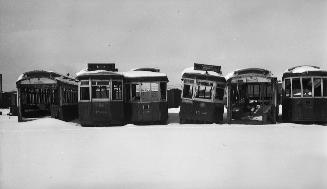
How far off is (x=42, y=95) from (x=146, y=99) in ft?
34.2

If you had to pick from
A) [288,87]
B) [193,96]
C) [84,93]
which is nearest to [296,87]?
[288,87]

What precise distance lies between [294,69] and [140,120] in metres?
8.76

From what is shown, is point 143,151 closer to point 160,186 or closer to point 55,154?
point 55,154

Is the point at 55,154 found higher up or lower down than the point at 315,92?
lower down

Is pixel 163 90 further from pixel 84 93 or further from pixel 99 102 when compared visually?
pixel 84 93

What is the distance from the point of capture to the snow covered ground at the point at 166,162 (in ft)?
22.7

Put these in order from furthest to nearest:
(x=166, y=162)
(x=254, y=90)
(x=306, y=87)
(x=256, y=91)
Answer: (x=256, y=91), (x=254, y=90), (x=306, y=87), (x=166, y=162)

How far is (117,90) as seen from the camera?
18781mm

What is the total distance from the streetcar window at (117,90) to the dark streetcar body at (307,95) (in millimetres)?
8839

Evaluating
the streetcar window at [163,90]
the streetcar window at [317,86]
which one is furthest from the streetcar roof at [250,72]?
the streetcar window at [163,90]

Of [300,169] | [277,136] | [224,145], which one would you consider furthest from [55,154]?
[277,136]

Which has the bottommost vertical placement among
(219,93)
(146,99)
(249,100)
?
(249,100)

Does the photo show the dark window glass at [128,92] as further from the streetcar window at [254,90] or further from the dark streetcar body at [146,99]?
the streetcar window at [254,90]

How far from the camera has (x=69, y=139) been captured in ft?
42.4
